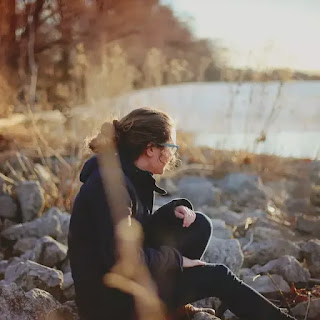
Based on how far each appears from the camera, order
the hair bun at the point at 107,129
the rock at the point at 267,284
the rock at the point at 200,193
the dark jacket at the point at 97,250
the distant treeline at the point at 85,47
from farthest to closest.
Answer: the distant treeline at the point at 85,47 < the rock at the point at 200,193 < the rock at the point at 267,284 < the hair bun at the point at 107,129 < the dark jacket at the point at 97,250

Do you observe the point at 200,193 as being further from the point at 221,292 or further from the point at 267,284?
the point at 221,292

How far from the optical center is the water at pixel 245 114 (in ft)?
20.3

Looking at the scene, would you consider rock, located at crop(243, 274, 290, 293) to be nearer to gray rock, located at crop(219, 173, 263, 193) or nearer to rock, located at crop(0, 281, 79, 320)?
rock, located at crop(0, 281, 79, 320)

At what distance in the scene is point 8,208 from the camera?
4172 mm

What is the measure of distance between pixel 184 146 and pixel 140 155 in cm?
473

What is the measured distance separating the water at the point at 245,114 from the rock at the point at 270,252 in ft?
7.23

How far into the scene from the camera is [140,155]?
89.0 inches

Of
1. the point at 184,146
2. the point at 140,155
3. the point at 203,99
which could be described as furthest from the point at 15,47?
the point at 140,155

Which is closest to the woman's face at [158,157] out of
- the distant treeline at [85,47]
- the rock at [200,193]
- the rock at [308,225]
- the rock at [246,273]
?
the rock at [246,273]

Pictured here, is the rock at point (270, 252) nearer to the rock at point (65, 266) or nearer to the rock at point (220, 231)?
the rock at point (220, 231)

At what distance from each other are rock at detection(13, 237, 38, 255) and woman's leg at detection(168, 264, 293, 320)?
165 centimetres

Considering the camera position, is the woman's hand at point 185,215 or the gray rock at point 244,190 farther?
the gray rock at point 244,190

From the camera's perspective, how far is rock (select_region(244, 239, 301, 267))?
3506 millimetres

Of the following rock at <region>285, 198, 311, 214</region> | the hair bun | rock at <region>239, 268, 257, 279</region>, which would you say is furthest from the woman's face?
rock at <region>285, 198, 311, 214</region>
